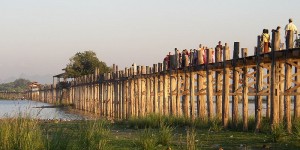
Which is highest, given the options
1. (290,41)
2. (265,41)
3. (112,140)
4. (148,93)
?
(265,41)

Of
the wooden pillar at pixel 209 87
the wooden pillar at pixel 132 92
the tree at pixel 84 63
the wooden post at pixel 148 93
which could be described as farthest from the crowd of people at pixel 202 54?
the tree at pixel 84 63

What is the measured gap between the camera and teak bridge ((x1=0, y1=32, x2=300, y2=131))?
1589 centimetres

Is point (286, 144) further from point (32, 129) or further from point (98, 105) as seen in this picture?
point (98, 105)

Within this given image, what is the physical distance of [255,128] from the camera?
15898 mm

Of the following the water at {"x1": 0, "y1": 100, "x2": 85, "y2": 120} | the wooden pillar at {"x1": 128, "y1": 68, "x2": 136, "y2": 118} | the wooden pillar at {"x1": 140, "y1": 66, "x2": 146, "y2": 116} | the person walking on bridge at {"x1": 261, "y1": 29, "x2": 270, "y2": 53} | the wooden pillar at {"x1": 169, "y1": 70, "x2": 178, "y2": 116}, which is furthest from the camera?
the wooden pillar at {"x1": 128, "y1": 68, "x2": 136, "y2": 118}

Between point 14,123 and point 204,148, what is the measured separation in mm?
4449

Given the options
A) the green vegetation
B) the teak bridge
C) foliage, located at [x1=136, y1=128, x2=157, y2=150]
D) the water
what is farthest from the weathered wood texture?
foliage, located at [x1=136, y1=128, x2=157, y2=150]

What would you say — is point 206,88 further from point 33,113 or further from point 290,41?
point 33,113

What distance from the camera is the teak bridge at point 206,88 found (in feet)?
52.1

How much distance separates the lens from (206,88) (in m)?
20.6

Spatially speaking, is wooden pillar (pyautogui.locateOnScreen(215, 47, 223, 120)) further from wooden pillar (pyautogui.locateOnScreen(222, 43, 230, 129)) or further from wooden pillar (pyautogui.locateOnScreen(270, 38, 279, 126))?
wooden pillar (pyautogui.locateOnScreen(270, 38, 279, 126))

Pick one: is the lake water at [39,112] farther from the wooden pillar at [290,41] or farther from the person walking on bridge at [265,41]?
the wooden pillar at [290,41]

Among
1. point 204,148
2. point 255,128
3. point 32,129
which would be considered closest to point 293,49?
point 255,128

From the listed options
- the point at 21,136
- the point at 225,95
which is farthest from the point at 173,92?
the point at 21,136
